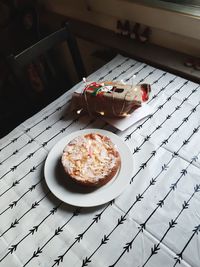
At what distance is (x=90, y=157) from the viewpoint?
77 cm

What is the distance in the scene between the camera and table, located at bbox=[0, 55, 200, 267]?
614 mm

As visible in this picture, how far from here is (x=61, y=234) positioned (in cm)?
66

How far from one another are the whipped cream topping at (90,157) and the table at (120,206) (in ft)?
0.28

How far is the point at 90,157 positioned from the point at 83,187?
93 mm

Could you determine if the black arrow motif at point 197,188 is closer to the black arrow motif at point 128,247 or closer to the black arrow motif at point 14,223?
the black arrow motif at point 128,247

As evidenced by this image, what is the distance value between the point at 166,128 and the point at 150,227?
361mm

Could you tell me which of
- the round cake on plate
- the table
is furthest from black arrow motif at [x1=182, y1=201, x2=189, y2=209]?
the round cake on plate

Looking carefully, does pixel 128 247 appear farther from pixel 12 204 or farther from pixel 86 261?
pixel 12 204

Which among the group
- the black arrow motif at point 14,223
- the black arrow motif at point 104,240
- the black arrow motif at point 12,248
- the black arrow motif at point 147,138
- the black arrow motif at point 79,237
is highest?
the black arrow motif at point 14,223

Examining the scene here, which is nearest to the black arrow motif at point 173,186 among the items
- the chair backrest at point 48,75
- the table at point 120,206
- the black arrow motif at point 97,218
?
the table at point 120,206

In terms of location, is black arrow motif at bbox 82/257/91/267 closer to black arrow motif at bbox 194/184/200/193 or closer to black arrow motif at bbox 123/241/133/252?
black arrow motif at bbox 123/241/133/252

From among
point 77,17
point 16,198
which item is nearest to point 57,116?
point 16,198

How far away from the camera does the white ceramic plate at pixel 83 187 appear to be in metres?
0.70

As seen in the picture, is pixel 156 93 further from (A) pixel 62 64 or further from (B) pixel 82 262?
(A) pixel 62 64
